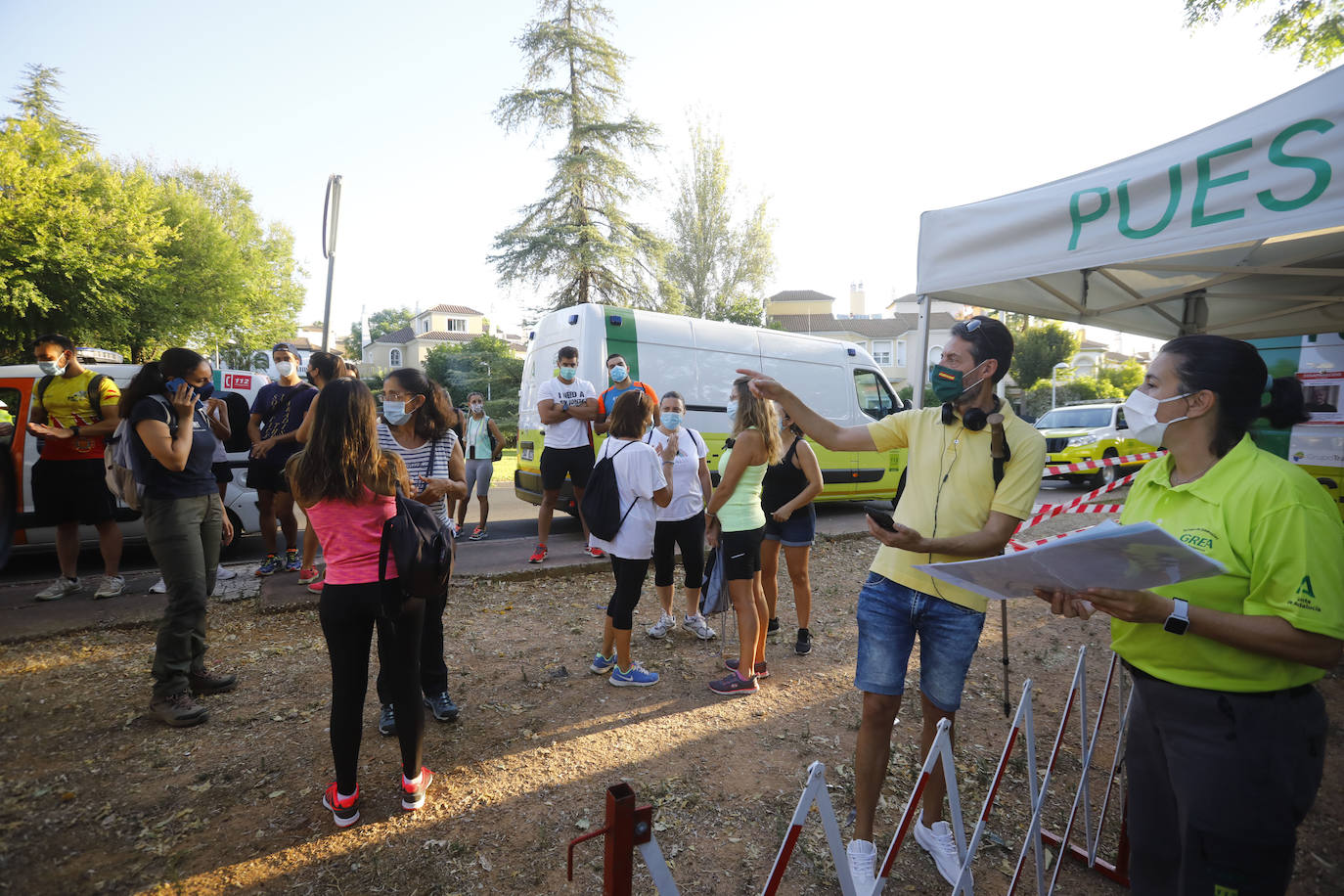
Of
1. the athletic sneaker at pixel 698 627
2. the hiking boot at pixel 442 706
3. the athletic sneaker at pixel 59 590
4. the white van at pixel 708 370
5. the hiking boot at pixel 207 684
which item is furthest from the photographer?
the white van at pixel 708 370

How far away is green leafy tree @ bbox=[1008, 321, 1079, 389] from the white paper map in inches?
1394

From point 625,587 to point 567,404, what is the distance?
10.2 feet

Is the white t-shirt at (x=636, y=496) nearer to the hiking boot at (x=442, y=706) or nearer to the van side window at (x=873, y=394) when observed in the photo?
the hiking boot at (x=442, y=706)

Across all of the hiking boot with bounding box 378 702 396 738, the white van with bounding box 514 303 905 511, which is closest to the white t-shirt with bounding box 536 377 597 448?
the white van with bounding box 514 303 905 511

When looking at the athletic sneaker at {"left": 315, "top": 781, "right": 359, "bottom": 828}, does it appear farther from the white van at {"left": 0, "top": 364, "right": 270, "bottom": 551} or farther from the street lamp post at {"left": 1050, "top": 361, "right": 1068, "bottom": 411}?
the street lamp post at {"left": 1050, "top": 361, "right": 1068, "bottom": 411}

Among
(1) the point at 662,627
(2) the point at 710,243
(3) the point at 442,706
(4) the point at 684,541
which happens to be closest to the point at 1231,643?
(4) the point at 684,541

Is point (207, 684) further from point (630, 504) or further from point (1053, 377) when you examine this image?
point (1053, 377)

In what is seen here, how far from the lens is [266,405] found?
5.61 meters

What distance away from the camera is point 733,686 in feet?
13.1

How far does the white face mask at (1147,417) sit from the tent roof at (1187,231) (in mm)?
1245

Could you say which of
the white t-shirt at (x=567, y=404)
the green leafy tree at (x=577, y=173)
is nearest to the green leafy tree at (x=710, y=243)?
the green leafy tree at (x=577, y=173)

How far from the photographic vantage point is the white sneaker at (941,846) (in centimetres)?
248

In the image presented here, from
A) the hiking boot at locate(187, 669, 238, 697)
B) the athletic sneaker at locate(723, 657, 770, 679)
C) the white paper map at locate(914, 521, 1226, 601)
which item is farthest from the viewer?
the athletic sneaker at locate(723, 657, 770, 679)

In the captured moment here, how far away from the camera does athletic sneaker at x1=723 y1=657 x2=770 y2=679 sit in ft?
13.7
